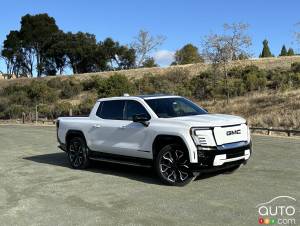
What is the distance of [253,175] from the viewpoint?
10.1 metres

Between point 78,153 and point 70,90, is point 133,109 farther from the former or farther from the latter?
point 70,90

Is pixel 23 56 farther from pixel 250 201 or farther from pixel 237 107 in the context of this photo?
pixel 250 201

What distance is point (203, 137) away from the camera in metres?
8.82

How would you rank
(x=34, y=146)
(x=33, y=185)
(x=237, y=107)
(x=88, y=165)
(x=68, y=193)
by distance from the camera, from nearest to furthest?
1. (x=68, y=193)
2. (x=33, y=185)
3. (x=88, y=165)
4. (x=34, y=146)
5. (x=237, y=107)

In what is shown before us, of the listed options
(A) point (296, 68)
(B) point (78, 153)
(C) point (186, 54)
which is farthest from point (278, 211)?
(C) point (186, 54)

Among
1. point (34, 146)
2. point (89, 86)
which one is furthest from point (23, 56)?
point (34, 146)

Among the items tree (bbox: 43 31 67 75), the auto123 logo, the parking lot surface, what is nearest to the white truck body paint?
the parking lot surface

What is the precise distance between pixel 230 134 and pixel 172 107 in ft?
5.38

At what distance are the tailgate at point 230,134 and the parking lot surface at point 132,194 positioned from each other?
0.86 m

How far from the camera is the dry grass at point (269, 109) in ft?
75.4

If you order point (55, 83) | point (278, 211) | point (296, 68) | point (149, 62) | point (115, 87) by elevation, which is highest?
point (149, 62)

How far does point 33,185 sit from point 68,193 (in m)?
1.28

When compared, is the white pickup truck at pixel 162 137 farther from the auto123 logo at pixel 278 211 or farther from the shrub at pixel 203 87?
the shrub at pixel 203 87

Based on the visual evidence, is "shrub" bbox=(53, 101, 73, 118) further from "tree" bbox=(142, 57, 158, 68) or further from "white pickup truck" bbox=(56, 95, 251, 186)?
"tree" bbox=(142, 57, 158, 68)
